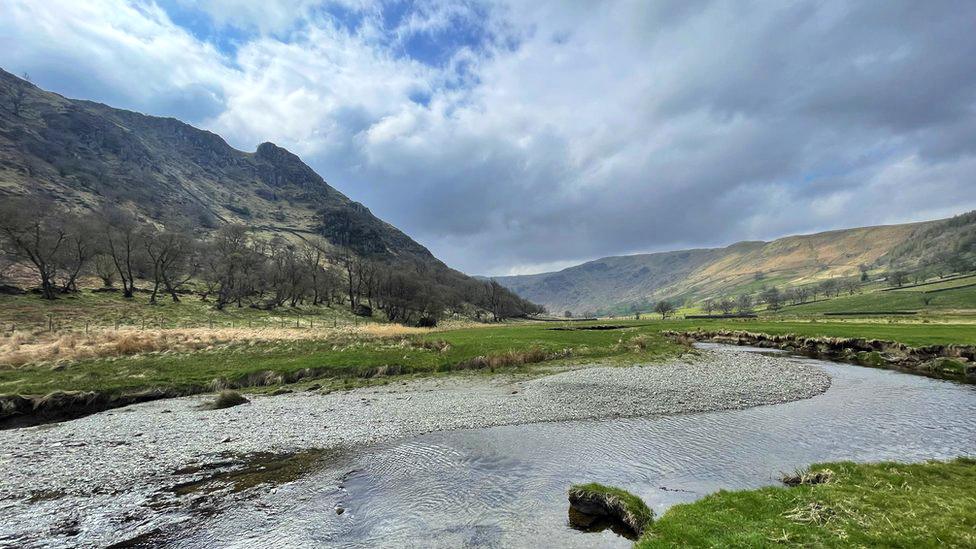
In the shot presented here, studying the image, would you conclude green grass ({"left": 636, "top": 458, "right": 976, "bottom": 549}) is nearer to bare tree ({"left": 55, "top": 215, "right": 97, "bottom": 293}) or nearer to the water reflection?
the water reflection

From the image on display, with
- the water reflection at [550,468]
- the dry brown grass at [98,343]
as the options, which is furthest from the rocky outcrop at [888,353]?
the dry brown grass at [98,343]

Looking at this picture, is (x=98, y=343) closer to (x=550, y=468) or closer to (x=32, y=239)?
(x=550, y=468)

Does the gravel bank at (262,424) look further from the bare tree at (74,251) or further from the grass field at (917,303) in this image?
the grass field at (917,303)

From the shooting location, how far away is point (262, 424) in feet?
74.3

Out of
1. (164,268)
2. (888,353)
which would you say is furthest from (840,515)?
(164,268)

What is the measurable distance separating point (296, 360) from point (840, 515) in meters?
40.7

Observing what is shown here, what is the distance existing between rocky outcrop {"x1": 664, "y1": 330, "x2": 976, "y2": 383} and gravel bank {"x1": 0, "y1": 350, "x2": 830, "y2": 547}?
31.1ft

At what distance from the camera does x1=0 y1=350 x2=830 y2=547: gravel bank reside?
13219mm

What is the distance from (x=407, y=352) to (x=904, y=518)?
134 ft

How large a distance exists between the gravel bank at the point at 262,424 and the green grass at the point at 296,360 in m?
4.93

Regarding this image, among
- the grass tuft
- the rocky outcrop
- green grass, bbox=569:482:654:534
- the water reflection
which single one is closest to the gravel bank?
the grass tuft

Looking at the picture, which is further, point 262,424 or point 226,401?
point 226,401

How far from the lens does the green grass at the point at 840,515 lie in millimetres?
8570

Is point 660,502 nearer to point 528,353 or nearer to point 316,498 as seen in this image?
point 316,498
